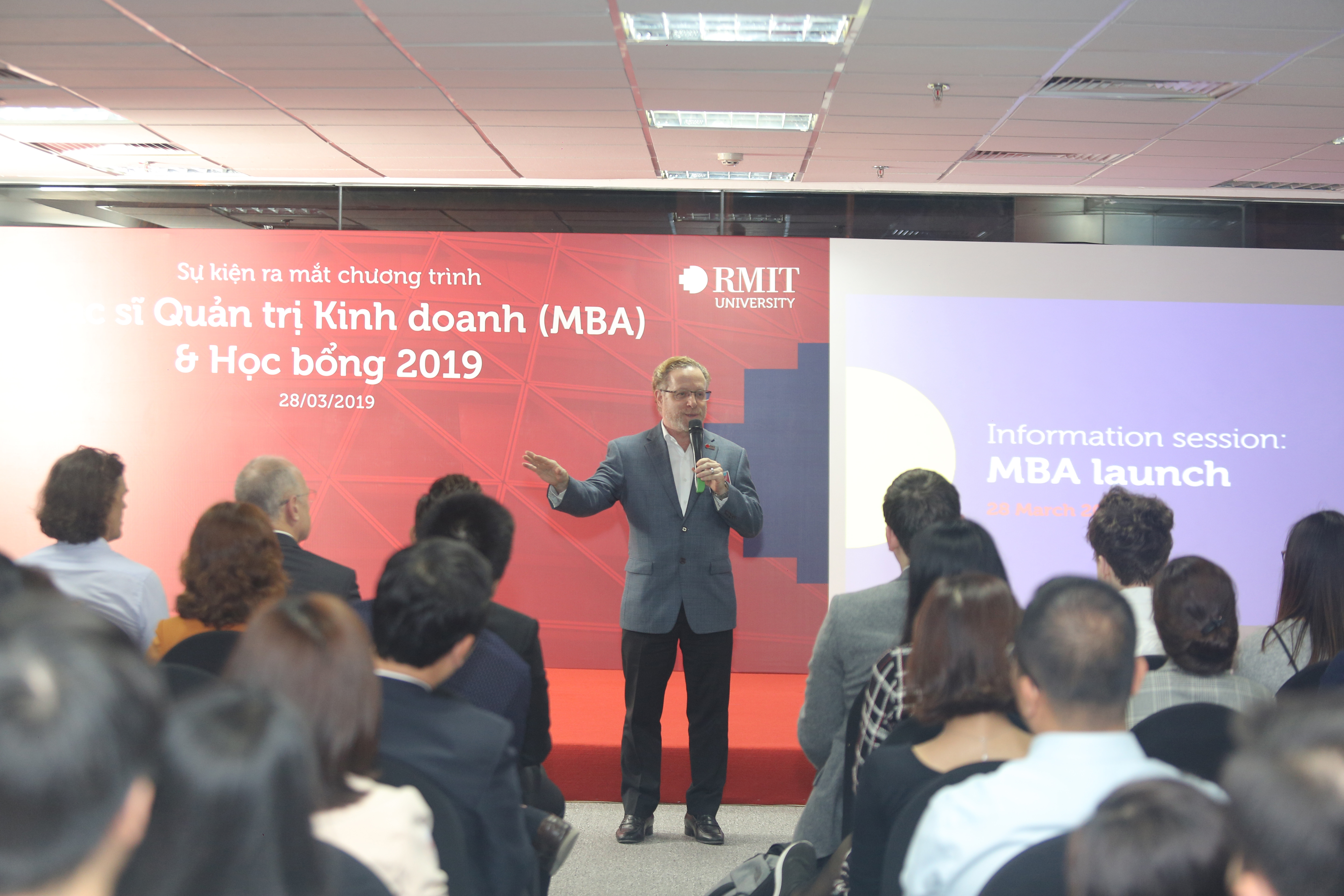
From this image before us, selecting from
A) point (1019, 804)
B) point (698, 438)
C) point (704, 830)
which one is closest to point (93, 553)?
point (698, 438)

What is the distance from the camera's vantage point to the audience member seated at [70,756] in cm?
66

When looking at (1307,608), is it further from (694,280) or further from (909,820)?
(694,280)

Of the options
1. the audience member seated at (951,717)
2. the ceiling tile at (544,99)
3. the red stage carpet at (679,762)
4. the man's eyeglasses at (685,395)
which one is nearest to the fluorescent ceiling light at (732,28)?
the ceiling tile at (544,99)

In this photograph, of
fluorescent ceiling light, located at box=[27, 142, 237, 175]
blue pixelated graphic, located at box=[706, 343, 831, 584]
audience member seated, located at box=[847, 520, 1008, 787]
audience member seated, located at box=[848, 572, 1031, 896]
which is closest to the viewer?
audience member seated, located at box=[848, 572, 1031, 896]

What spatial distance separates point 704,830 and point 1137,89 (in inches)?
135

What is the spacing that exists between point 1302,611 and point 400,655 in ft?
7.06

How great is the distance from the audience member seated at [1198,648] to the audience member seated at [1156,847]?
1149 mm

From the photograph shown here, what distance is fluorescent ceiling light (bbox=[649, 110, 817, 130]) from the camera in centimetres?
426

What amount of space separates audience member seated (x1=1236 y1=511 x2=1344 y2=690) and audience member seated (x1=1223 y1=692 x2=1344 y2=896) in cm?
181

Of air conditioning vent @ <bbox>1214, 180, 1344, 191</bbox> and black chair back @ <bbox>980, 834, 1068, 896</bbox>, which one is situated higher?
air conditioning vent @ <bbox>1214, 180, 1344, 191</bbox>

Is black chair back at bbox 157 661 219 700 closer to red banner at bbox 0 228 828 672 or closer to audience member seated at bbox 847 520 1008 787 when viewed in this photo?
audience member seated at bbox 847 520 1008 787

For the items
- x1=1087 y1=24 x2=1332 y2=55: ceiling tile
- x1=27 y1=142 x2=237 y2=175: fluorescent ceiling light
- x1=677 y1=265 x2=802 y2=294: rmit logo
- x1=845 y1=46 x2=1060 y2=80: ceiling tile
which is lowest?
x1=677 y1=265 x2=802 y2=294: rmit logo

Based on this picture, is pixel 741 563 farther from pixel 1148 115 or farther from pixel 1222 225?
pixel 1222 225

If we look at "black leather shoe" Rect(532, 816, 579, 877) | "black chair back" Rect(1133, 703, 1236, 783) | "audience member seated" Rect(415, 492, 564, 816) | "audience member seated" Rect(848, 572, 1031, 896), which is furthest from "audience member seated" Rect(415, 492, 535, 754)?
"black chair back" Rect(1133, 703, 1236, 783)
